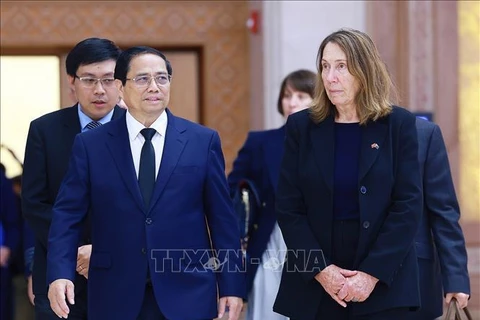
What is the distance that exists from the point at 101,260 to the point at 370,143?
1308 millimetres

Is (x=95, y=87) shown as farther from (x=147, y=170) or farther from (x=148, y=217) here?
(x=148, y=217)

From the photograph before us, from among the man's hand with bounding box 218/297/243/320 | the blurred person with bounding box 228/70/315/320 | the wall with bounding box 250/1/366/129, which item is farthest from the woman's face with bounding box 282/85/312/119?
the wall with bounding box 250/1/366/129

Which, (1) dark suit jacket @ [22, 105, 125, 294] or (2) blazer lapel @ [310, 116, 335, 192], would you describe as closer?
(2) blazer lapel @ [310, 116, 335, 192]

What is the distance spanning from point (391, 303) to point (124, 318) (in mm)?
1173

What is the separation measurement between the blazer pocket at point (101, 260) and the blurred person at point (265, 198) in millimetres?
1579

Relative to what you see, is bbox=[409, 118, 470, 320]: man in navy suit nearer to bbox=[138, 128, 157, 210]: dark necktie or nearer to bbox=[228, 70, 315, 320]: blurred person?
bbox=[228, 70, 315, 320]: blurred person

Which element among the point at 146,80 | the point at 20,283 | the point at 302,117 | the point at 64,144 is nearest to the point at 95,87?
the point at 64,144

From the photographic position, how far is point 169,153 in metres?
5.07

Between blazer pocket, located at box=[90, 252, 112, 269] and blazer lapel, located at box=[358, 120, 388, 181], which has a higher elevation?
blazer lapel, located at box=[358, 120, 388, 181]

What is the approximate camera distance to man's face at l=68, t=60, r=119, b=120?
5797 millimetres

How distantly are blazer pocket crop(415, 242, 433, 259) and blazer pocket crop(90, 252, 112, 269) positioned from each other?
1.51 meters

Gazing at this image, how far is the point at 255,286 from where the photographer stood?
6.46m

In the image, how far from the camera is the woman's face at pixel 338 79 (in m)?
4.96

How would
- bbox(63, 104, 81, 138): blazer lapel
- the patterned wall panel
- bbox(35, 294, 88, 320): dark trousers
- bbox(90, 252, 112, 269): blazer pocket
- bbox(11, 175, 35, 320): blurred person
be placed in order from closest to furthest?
bbox(90, 252, 112, 269): blazer pocket < bbox(35, 294, 88, 320): dark trousers < bbox(63, 104, 81, 138): blazer lapel < bbox(11, 175, 35, 320): blurred person < the patterned wall panel
